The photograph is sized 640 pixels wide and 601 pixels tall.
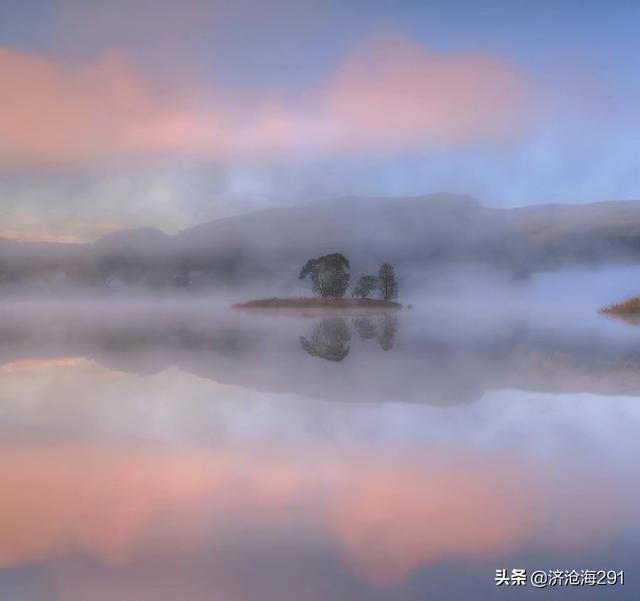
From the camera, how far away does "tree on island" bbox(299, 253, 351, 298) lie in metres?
43.0

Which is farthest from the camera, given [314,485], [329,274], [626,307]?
[329,274]

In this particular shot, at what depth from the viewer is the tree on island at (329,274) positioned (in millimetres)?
42969

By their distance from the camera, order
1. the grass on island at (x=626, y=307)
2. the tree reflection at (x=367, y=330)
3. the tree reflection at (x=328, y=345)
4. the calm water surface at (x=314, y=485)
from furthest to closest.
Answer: the grass on island at (x=626, y=307) < the tree reflection at (x=367, y=330) < the tree reflection at (x=328, y=345) < the calm water surface at (x=314, y=485)

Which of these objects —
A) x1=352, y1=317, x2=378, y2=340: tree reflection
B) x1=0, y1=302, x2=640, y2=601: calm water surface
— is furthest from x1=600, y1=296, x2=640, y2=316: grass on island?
x1=0, y1=302, x2=640, y2=601: calm water surface

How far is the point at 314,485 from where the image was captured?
Result: 4949mm

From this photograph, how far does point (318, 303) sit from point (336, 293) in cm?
170

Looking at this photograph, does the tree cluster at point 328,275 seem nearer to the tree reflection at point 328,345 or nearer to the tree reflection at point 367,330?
the tree reflection at point 367,330

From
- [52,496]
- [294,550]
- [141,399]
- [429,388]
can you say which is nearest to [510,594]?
[294,550]

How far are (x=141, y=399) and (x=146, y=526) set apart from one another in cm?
455

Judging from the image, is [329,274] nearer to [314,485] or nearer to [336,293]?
[336,293]

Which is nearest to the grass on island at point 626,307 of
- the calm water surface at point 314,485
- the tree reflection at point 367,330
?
the tree reflection at point 367,330

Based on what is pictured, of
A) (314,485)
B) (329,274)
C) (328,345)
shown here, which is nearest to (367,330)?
(328,345)

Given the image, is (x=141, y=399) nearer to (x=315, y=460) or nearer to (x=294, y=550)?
(x=315, y=460)

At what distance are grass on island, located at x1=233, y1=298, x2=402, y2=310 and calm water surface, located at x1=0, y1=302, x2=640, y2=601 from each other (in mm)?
33424
